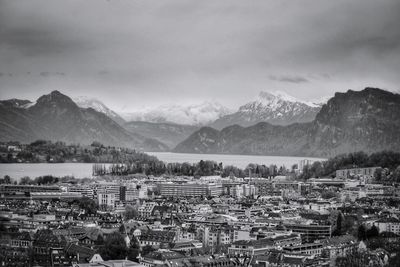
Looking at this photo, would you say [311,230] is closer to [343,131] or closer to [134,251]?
[134,251]

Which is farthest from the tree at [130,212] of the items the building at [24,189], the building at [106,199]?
the building at [24,189]

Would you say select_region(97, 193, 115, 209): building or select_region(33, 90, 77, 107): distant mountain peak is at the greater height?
select_region(33, 90, 77, 107): distant mountain peak

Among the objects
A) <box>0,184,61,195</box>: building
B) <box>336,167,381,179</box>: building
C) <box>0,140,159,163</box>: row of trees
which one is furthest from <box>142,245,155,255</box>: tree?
<box>0,140,159,163</box>: row of trees

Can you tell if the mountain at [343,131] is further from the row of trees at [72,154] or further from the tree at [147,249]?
the tree at [147,249]

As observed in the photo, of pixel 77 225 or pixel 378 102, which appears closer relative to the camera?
pixel 77 225

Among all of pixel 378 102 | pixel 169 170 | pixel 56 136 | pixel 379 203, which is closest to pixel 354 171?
pixel 169 170

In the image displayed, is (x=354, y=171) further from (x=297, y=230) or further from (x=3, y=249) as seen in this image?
(x=3, y=249)

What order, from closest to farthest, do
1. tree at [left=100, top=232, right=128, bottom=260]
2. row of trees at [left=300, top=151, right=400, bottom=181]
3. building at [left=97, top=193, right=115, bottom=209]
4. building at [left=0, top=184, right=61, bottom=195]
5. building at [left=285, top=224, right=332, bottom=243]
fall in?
tree at [left=100, top=232, right=128, bottom=260], building at [left=285, top=224, right=332, bottom=243], building at [left=97, top=193, right=115, bottom=209], building at [left=0, top=184, right=61, bottom=195], row of trees at [left=300, top=151, right=400, bottom=181]

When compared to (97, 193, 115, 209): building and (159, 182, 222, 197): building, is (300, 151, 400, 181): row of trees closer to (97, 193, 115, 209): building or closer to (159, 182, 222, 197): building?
(159, 182, 222, 197): building

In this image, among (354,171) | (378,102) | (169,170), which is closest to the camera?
(354,171)
